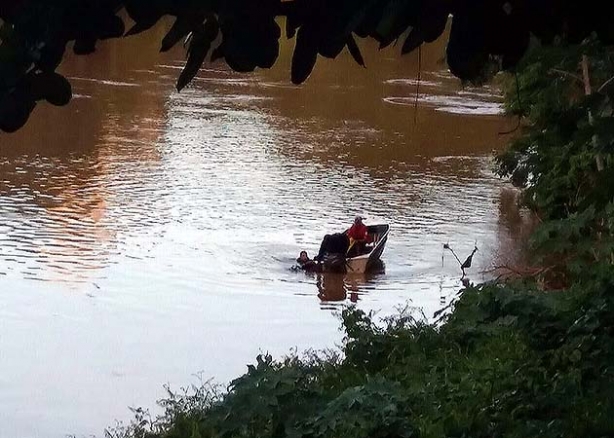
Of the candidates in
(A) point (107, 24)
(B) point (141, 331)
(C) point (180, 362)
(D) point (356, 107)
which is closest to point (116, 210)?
(B) point (141, 331)

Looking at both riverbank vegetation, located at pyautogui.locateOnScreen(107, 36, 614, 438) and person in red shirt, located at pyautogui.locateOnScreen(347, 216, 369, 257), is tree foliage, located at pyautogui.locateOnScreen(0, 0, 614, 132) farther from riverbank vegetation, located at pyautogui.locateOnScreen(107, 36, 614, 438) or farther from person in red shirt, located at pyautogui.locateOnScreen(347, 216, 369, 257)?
person in red shirt, located at pyautogui.locateOnScreen(347, 216, 369, 257)

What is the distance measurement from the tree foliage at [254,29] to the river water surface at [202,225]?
483 centimetres

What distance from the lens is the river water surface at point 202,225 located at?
1466 cm

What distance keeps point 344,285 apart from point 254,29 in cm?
1702

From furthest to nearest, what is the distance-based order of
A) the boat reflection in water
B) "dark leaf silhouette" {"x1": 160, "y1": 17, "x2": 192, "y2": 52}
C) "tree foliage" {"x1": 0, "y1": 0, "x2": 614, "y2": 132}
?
1. the boat reflection in water
2. "dark leaf silhouette" {"x1": 160, "y1": 17, "x2": 192, "y2": 52}
3. "tree foliage" {"x1": 0, "y1": 0, "x2": 614, "y2": 132}

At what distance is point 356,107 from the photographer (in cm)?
3528

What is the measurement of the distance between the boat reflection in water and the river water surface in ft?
0.16

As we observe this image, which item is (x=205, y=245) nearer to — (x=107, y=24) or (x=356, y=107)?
(x=356, y=107)

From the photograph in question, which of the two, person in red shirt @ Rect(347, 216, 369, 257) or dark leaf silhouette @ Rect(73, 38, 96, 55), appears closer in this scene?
dark leaf silhouette @ Rect(73, 38, 96, 55)

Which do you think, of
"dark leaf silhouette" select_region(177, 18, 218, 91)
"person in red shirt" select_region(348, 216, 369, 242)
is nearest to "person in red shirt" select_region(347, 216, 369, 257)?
"person in red shirt" select_region(348, 216, 369, 242)

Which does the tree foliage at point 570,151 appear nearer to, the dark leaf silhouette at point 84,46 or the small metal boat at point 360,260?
the dark leaf silhouette at point 84,46

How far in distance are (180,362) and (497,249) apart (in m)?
8.74

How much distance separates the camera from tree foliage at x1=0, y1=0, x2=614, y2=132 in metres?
2.41

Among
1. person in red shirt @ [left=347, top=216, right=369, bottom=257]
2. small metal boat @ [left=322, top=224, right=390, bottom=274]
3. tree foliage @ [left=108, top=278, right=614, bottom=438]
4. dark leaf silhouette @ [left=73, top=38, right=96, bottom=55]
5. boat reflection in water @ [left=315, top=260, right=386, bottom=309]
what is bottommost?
boat reflection in water @ [left=315, top=260, right=386, bottom=309]
